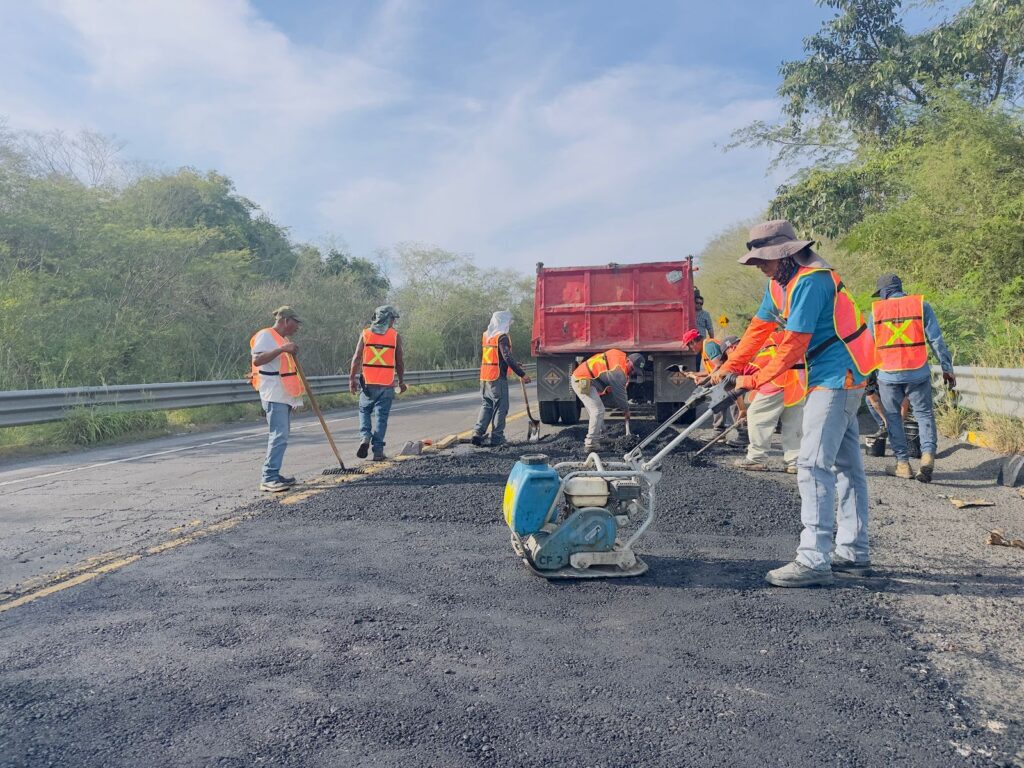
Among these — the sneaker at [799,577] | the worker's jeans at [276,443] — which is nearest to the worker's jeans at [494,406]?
the worker's jeans at [276,443]

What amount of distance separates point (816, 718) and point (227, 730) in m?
1.91

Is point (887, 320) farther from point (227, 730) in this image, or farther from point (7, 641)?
point (7, 641)

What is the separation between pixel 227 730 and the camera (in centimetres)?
229

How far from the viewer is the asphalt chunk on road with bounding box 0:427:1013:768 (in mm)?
2199

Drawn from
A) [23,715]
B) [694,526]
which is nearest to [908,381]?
[694,526]

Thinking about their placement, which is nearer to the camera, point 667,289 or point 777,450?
point 777,450

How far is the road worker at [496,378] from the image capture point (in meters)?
8.75

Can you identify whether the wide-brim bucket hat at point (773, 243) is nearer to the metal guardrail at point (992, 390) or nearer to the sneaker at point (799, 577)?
the sneaker at point (799, 577)

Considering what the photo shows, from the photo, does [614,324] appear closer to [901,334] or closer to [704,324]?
[704,324]

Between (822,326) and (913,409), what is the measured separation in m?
3.20

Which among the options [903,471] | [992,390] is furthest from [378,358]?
[992,390]

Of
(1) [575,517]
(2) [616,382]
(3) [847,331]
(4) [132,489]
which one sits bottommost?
(4) [132,489]

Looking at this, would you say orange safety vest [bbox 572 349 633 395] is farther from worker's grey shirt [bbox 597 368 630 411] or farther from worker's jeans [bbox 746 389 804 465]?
worker's jeans [bbox 746 389 804 465]

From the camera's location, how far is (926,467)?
6059mm
